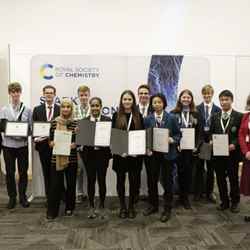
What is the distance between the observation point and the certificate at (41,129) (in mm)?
4098

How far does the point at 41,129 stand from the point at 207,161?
7.55ft

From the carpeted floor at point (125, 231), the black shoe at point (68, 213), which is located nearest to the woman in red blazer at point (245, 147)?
the carpeted floor at point (125, 231)

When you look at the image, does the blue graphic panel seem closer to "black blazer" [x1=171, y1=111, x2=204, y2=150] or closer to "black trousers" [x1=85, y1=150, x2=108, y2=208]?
"black blazer" [x1=171, y1=111, x2=204, y2=150]

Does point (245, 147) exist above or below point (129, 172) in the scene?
above

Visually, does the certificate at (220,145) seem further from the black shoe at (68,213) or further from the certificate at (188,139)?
the black shoe at (68,213)

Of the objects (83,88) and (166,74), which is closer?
(83,88)

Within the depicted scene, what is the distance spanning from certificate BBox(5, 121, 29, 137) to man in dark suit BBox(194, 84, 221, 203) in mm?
2267

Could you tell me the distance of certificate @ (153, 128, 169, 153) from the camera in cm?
370

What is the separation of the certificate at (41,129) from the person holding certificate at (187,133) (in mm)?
1637

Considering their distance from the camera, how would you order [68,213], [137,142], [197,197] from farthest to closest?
[197,197], [68,213], [137,142]

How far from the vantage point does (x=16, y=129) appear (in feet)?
13.4

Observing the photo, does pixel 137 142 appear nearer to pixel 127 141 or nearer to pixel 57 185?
pixel 127 141

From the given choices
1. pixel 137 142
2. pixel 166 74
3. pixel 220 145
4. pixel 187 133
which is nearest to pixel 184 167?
pixel 187 133

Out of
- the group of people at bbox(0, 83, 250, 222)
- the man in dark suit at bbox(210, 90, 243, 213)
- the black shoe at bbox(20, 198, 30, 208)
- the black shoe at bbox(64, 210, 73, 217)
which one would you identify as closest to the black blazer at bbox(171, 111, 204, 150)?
the group of people at bbox(0, 83, 250, 222)
